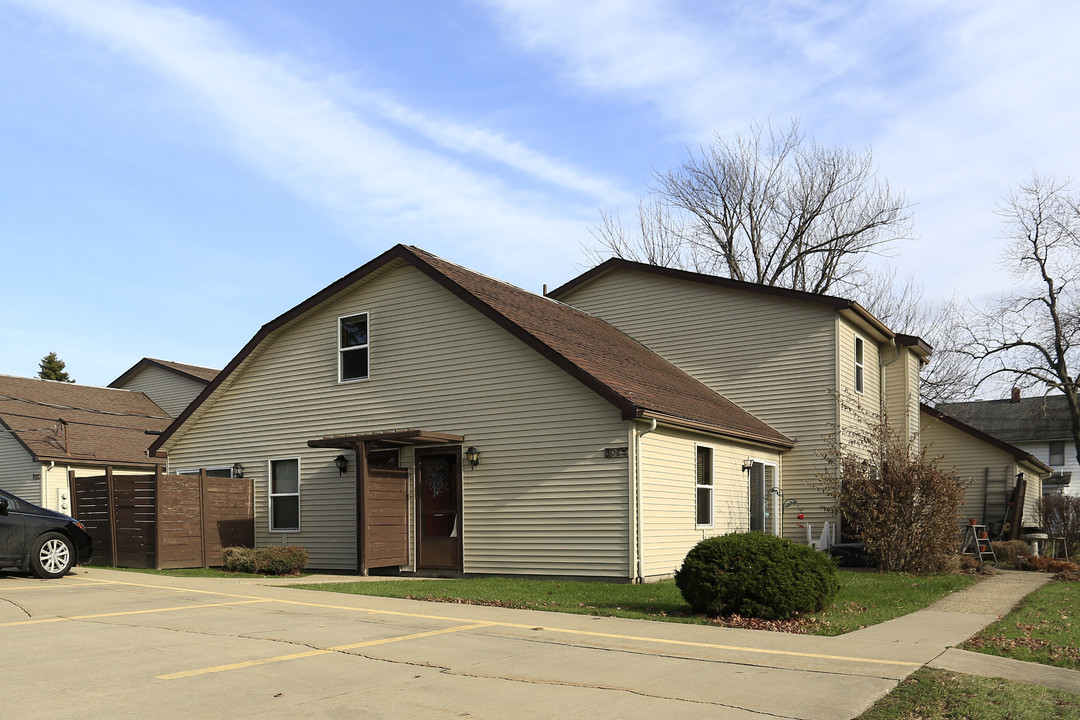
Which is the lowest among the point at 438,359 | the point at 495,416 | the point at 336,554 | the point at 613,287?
the point at 336,554

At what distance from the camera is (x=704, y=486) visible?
1841cm

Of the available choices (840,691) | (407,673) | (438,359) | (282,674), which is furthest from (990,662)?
(438,359)

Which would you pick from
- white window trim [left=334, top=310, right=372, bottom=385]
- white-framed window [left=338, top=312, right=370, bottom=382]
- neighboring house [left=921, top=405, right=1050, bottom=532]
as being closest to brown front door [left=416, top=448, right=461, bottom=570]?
white window trim [left=334, top=310, right=372, bottom=385]

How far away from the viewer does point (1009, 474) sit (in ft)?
94.1

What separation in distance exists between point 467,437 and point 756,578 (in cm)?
772

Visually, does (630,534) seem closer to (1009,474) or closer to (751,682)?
(751,682)

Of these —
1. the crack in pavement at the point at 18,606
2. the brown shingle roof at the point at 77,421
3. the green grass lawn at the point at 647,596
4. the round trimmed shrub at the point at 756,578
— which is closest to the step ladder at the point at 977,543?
the green grass lawn at the point at 647,596

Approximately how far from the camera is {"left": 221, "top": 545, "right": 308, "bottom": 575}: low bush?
57.9 feet

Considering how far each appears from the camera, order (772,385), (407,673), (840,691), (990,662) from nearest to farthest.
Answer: (840,691) → (407,673) → (990,662) → (772,385)

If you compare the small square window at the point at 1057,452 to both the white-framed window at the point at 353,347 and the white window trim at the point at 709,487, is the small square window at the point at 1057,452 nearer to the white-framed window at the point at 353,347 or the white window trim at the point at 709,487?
the white window trim at the point at 709,487

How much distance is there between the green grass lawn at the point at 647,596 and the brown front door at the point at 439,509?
3.80 ft

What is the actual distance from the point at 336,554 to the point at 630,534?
22.4 ft

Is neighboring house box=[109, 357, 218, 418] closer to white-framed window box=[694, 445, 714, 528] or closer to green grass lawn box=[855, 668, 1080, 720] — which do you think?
white-framed window box=[694, 445, 714, 528]

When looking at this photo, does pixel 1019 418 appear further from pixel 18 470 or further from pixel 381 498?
pixel 18 470
